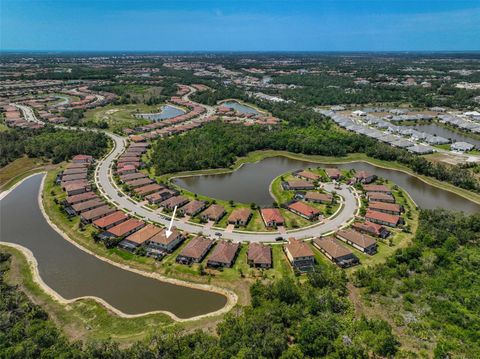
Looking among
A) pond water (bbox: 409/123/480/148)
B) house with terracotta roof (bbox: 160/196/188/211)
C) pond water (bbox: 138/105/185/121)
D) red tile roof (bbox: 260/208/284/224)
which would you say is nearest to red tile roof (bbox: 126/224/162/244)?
house with terracotta roof (bbox: 160/196/188/211)

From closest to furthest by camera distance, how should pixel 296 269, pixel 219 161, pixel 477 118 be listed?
1. pixel 296 269
2. pixel 219 161
3. pixel 477 118

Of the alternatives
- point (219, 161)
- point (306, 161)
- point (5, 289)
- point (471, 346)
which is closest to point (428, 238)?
point (471, 346)

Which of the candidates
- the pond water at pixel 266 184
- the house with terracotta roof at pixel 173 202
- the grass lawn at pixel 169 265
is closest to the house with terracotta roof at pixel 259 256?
the grass lawn at pixel 169 265

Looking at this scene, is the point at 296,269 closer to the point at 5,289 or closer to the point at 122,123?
the point at 5,289

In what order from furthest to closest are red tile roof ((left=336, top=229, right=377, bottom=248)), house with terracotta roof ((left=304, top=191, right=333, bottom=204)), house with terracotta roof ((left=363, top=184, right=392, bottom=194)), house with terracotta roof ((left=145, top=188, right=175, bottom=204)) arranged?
house with terracotta roof ((left=363, top=184, right=392, bottom=194)), house with terracotta roof ((left=304, top=191, right=333, bottom=204)), house with terracotta roof ((left=145, top=188, right=175, bottom=204)), red tile roof ((left=336, top=229, right=377, bottom=248))

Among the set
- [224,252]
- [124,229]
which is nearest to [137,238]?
[124,229]

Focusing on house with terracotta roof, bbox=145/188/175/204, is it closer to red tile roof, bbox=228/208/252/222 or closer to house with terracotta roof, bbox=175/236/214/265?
red tile roof, bbox=228/208/252/222

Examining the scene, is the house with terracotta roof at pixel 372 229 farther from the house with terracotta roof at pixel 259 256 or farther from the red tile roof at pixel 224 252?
the red tile roof at pixel 224 252

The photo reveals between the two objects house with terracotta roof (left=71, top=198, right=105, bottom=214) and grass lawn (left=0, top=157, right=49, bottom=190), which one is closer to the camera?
house with terracotta roof (left=71, top=198, right=105, bottom=214)

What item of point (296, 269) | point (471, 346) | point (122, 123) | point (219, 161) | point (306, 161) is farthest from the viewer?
point (122, 123)
